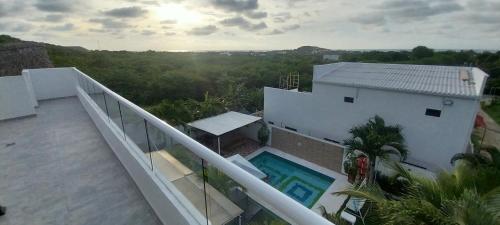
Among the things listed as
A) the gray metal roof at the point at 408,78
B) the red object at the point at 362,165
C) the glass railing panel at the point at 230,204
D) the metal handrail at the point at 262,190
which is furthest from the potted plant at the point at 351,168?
the metal handrail at the point at 262,190

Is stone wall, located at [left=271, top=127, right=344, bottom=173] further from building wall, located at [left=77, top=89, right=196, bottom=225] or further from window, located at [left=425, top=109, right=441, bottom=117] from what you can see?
building wall, located at [left=77, top=89, right=196, bottom=225]

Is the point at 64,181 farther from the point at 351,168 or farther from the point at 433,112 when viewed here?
the point at 433,112

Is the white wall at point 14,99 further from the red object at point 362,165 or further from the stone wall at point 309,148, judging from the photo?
the red object at point 362,165

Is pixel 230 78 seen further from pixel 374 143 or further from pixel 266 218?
pixel 266 218

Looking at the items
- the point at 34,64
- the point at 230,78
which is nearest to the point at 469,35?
the point at 230,78

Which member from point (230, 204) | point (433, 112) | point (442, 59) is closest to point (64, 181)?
point (230, 204)
